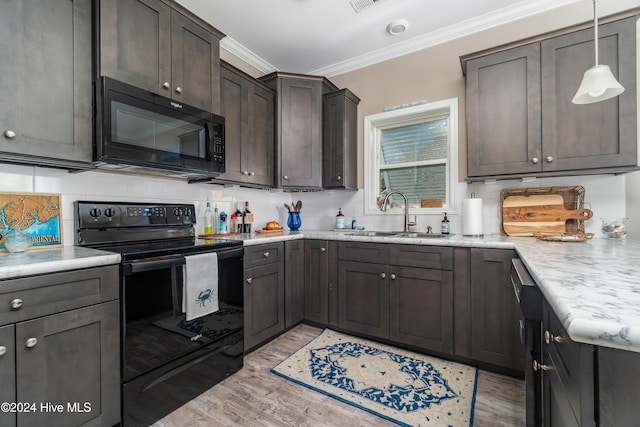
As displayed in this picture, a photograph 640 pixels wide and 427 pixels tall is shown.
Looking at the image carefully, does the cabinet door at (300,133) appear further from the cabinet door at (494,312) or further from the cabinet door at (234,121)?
the cabinet door at (494,312)

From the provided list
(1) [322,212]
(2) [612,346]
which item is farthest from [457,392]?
(1) [322,212]

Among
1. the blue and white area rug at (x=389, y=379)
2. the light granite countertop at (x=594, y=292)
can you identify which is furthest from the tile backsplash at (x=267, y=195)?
the blue and white area rug at (x=389, y=379)

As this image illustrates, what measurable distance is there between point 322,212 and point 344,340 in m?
1.46

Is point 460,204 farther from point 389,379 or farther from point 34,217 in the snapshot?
point 34,217

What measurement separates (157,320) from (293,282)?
1.25 m

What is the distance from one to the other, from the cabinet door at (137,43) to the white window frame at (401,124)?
1981 millimetres

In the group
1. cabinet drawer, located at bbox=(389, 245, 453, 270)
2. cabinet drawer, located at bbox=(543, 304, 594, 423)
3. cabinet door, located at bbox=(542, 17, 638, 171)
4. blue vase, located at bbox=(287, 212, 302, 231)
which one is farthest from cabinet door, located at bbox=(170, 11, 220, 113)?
cabinet door, located at bbox=(542, 17, 638, 171)

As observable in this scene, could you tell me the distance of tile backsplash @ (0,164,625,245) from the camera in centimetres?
167

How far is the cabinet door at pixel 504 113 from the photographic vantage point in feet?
6.70

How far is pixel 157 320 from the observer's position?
1.48 metres

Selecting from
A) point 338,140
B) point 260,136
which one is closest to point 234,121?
point 260,136

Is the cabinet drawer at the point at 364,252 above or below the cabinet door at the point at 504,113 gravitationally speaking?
below

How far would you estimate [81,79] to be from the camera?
1525 mm

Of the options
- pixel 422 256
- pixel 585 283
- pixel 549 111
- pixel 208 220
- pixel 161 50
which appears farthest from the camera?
pixel 208 220
